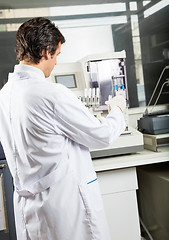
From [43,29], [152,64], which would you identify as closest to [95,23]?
[152,64]

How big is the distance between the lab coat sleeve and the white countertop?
1.97ft

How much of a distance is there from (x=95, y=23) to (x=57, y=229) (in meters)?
1.87

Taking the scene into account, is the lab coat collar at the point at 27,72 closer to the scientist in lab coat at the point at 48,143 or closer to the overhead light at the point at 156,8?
the scientist in lab coat at the point at 48,143

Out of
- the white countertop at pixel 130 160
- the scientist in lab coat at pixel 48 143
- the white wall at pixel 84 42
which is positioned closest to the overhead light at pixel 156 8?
the white wall at pixel 84 42

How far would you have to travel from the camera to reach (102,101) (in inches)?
98.2

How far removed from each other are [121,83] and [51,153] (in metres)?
1.22

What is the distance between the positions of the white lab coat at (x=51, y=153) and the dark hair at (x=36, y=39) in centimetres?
6

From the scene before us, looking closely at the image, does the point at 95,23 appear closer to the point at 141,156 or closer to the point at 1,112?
the point at 141,156

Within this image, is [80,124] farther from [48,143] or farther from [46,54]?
[46,54]

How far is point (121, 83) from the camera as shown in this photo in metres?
2.50

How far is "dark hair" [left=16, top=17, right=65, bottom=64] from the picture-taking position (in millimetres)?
1433

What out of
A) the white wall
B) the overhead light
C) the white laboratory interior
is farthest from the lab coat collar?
the overhead light

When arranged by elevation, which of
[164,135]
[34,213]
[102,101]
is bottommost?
[34,213]

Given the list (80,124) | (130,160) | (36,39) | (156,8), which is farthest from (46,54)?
(156,8)
